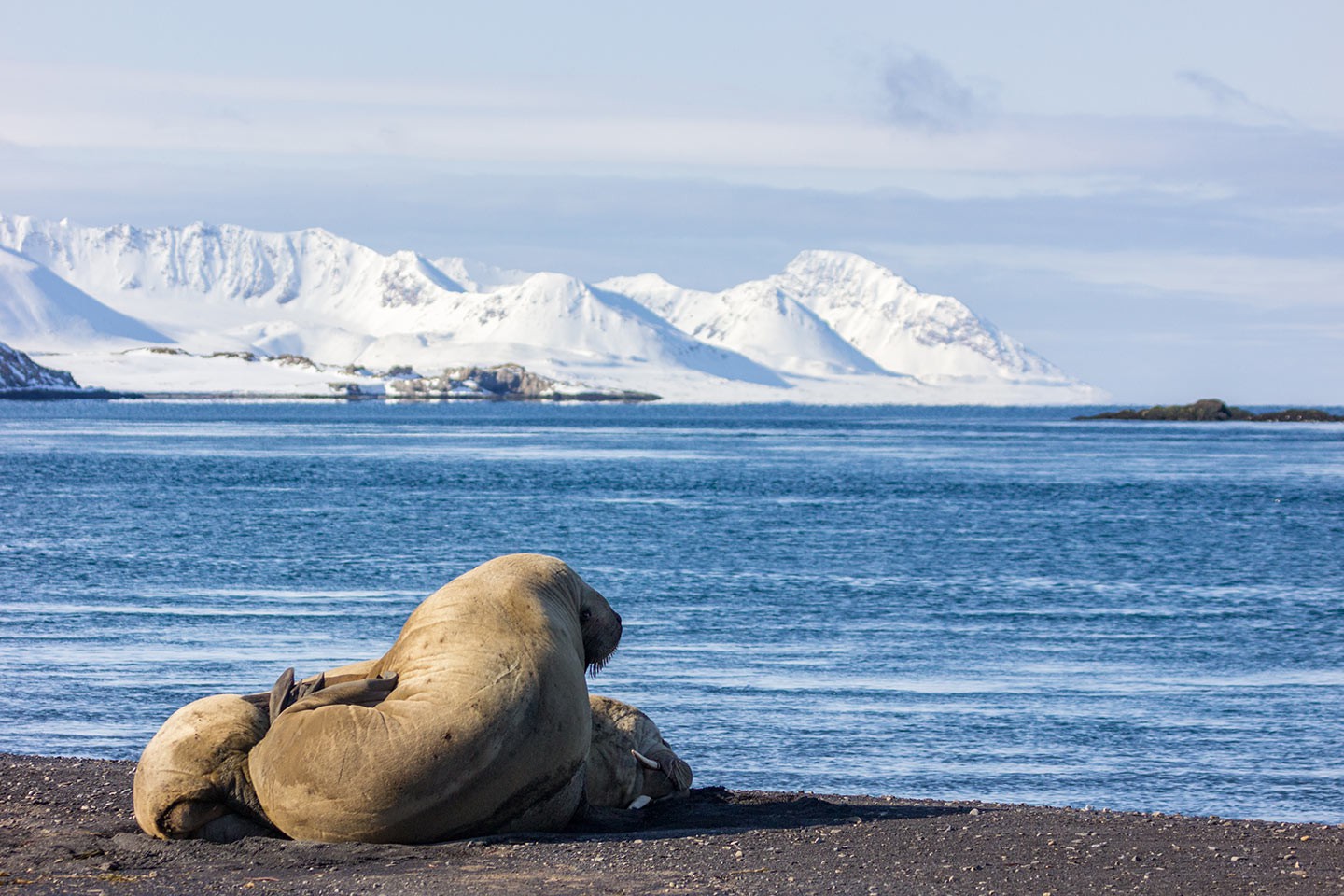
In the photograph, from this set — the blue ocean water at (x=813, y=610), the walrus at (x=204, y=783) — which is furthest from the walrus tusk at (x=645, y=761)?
the blue ocean water at (x=813, y=610)

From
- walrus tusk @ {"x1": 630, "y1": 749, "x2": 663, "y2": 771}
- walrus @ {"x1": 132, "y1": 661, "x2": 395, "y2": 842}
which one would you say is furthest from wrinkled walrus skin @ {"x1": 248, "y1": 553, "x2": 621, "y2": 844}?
walrus tusk @ {"x1": 630, "y1": 749, "x2": 663, "y2": 771}

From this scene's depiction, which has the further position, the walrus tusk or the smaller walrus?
the walrus tusk

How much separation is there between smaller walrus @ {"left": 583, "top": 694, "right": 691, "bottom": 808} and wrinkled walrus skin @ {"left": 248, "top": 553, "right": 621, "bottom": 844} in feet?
2.40

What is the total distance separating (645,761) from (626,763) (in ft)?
0.58

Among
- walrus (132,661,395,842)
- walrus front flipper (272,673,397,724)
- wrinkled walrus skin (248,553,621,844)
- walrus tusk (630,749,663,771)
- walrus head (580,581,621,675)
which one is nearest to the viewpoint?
wrinkled walrus skin (248,553,621,844)

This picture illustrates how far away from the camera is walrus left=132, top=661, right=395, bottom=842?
12.7 metres

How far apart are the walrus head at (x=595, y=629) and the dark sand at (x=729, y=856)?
4.30 ft

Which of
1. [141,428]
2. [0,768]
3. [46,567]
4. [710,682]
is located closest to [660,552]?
[46,567]

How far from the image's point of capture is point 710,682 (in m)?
24.3

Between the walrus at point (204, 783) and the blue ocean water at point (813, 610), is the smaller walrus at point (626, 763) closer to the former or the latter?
the walrus at point (204, 783)

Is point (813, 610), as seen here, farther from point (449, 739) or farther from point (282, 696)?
point (449, 739)

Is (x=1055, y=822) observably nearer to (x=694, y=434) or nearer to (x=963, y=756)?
(x=963, y=756)

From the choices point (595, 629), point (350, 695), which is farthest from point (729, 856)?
point (350, 695)

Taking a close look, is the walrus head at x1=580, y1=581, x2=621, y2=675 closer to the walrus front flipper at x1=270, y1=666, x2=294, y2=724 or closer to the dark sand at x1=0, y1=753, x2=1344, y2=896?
the dark sand at x1=0, y1=753, x2=1344, y2=896
